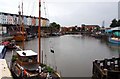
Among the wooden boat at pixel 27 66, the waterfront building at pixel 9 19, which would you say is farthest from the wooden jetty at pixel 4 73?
the waterfront building at pixel 9 19

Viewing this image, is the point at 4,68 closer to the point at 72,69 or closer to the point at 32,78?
the point at 32,78

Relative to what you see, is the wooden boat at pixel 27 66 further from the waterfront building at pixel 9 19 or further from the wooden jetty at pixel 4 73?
the waterfront building at pixel 9 19

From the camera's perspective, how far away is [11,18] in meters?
134

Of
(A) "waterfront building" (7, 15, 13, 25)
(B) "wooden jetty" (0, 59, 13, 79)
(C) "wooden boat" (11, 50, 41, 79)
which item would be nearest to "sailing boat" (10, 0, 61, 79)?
(C) "wooden boat" (11, 50, 41, 79)

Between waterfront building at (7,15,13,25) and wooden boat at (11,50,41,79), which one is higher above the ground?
waterfront building at (7,15,13,25)

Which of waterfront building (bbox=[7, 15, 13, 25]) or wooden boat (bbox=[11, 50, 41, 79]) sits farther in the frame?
waterfront building (bbox=[7, 15, 13, 25])

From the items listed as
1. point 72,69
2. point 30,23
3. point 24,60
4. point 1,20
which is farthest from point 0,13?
point 24,60

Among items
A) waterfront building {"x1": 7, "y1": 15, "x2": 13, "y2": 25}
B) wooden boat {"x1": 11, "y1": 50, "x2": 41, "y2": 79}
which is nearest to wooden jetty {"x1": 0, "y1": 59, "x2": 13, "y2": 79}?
wooden boat {"x1": 11, "y1": 50, "x2": 41, "y2": 79}

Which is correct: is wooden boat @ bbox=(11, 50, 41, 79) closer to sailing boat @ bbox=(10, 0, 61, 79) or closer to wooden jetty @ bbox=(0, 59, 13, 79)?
sailing boat @ bbox=(10, 0, 61, 79)

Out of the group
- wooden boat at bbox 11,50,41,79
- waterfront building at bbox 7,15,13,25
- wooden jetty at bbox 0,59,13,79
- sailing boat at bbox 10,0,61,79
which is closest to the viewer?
wooden jetty at bbox 0,59,13,79

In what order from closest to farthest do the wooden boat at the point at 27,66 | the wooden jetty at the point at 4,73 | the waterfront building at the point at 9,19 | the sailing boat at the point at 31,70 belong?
1. the wooden jetty at the point at 4,73
2. the sailing boat at the point at 31,70
3. the wooden boat at the point at 27,66
4. the waterfront building at the point at 9,19

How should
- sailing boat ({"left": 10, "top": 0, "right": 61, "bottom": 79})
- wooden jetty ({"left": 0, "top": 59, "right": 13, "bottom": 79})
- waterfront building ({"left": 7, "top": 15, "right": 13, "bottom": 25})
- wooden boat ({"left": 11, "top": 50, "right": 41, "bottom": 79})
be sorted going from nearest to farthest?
wooden jetty ({"left": 0, "top": 59, "right": 13, "bottom": 79})
sailing boat ({"left": 10, "top": 0, "right": 61, "bottom": 79})
wooden boat ({"left": 11, "top": 50, "right": 41, "bottom": 79})
waterfront building ({"left": 7, "top": 15, "right": 13, "bottom": 25})

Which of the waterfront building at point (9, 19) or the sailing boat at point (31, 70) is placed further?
the waterfront building at point (9, 19)

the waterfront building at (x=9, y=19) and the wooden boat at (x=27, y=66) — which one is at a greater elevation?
the waterfront building at (x=9, y=19)
